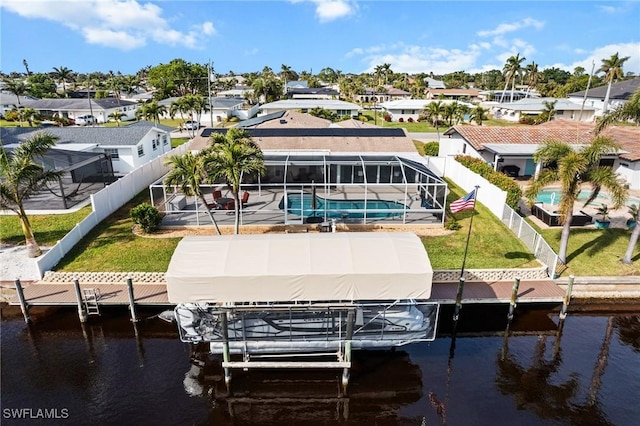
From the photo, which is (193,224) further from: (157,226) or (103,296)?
(103,296)

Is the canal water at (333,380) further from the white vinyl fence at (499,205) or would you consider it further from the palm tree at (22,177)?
the palm tree at (22,177)

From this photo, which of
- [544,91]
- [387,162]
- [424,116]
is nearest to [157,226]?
[387,162]

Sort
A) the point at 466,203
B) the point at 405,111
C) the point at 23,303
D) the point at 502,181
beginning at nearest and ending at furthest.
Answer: the point at 23,303
the point at 466,203
the point at 502,181
the point at 405,111

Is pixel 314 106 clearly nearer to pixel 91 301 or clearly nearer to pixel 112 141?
pixel 112 141

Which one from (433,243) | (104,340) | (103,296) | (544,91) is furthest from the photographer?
(544,91)

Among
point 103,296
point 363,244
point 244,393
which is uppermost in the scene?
point 363,244

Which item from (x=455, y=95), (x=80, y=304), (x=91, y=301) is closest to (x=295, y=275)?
(x=91, y=301)
